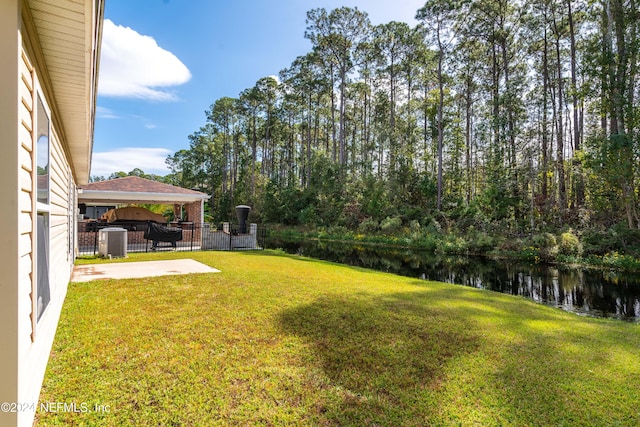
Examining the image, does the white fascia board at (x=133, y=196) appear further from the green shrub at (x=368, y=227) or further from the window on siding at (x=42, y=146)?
the green shrub at (x=368, y=227)

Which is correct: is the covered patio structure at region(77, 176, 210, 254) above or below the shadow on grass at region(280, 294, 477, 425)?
above

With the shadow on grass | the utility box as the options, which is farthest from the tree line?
the utility box

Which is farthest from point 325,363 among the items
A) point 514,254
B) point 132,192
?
point 514,254

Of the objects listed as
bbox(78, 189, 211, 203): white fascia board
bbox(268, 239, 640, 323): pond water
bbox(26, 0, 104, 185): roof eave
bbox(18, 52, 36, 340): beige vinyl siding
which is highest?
bbox(26, 0, 104, 185): roof eave

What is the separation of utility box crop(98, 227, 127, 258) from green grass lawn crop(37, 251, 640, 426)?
182 inches

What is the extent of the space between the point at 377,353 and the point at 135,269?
20.8 ft

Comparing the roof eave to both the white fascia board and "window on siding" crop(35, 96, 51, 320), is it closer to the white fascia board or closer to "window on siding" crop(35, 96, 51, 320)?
"window on siding" crop(35, 96, 51, 320)

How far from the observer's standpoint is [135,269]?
24.2 ft

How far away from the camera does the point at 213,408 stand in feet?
7.59

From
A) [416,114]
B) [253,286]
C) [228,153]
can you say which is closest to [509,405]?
[253,286]

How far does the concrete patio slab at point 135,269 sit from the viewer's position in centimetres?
650

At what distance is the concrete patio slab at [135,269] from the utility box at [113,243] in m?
1.44

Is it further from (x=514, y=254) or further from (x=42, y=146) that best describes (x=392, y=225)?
(x=42, y=146)

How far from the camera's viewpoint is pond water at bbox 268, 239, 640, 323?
24.7 feet
